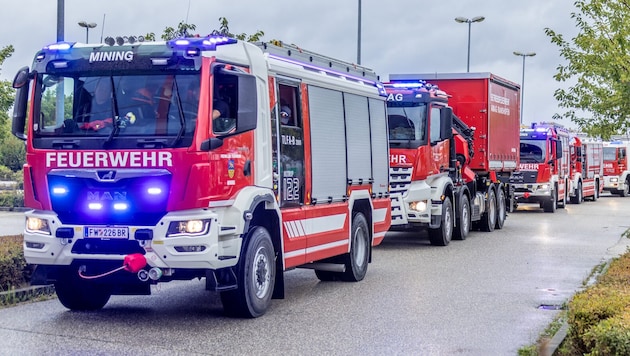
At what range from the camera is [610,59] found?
52.9 feet

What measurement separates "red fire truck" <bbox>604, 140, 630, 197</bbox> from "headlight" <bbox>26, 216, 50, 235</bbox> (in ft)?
145

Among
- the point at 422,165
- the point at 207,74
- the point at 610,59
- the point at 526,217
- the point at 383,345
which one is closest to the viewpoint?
the point at 383,345

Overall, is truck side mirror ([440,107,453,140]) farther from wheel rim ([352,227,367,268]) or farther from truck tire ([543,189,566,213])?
truck tire ([543,189,566,213])

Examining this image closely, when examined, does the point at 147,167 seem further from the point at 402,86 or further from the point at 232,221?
the point at 402,86

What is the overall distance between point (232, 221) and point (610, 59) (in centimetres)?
873

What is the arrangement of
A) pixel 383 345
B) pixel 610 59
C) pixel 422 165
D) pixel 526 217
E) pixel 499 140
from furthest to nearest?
pixel 526 217 < pixel 499 140 < pixel 422 165 < pixel 610 59 < pixel 383 345

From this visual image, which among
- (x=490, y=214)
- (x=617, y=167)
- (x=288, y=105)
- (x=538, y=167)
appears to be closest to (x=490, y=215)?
(x=490, y=214)

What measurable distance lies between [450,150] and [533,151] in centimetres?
1286

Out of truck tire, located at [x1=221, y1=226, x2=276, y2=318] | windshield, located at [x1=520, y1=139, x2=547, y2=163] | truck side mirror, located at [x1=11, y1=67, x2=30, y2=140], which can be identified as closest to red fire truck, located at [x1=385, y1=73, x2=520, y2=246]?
windshield, located at [x1=520, y1=139, x2=547, y2=163]

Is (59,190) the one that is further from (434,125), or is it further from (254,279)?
(434,125)

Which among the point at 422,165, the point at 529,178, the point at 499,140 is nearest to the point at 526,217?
the point at 529,178

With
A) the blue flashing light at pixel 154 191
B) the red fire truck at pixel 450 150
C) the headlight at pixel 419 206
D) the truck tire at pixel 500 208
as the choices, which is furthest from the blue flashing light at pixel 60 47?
the truck tire at pixel 500 208

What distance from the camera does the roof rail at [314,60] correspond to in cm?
1134

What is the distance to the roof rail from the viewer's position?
11336mm
